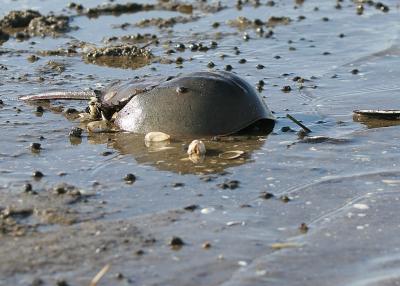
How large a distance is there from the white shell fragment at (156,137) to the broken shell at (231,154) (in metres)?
0.55

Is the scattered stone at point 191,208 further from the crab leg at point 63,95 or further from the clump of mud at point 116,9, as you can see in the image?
the clump of mud at point 116,9

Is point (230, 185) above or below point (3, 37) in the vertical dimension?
below

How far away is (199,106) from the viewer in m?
7.25

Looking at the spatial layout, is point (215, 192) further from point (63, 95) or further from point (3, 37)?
point (3, 37)

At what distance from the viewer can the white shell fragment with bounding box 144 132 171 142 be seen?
7246mm

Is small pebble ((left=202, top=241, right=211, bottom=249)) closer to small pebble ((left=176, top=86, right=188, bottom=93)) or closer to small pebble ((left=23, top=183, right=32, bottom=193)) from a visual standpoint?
small pebble ((left=23, top=183, right=32, bottom=193))

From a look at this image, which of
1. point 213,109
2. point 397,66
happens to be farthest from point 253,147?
point 397,66

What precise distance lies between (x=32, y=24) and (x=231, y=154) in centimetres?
594

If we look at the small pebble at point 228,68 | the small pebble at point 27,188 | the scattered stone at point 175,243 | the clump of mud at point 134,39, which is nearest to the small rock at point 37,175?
the small pebble at point 27,188

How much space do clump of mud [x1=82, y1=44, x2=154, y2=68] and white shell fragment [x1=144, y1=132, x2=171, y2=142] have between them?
312 cm

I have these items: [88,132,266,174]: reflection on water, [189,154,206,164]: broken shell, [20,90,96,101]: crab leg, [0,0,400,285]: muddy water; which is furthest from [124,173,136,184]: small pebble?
[20,90,96,101]: crab leg

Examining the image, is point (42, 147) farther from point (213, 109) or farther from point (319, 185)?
point (319, 185)

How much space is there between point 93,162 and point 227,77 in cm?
139

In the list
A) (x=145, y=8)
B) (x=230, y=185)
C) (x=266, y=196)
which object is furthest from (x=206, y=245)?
(x=145, y=8)
